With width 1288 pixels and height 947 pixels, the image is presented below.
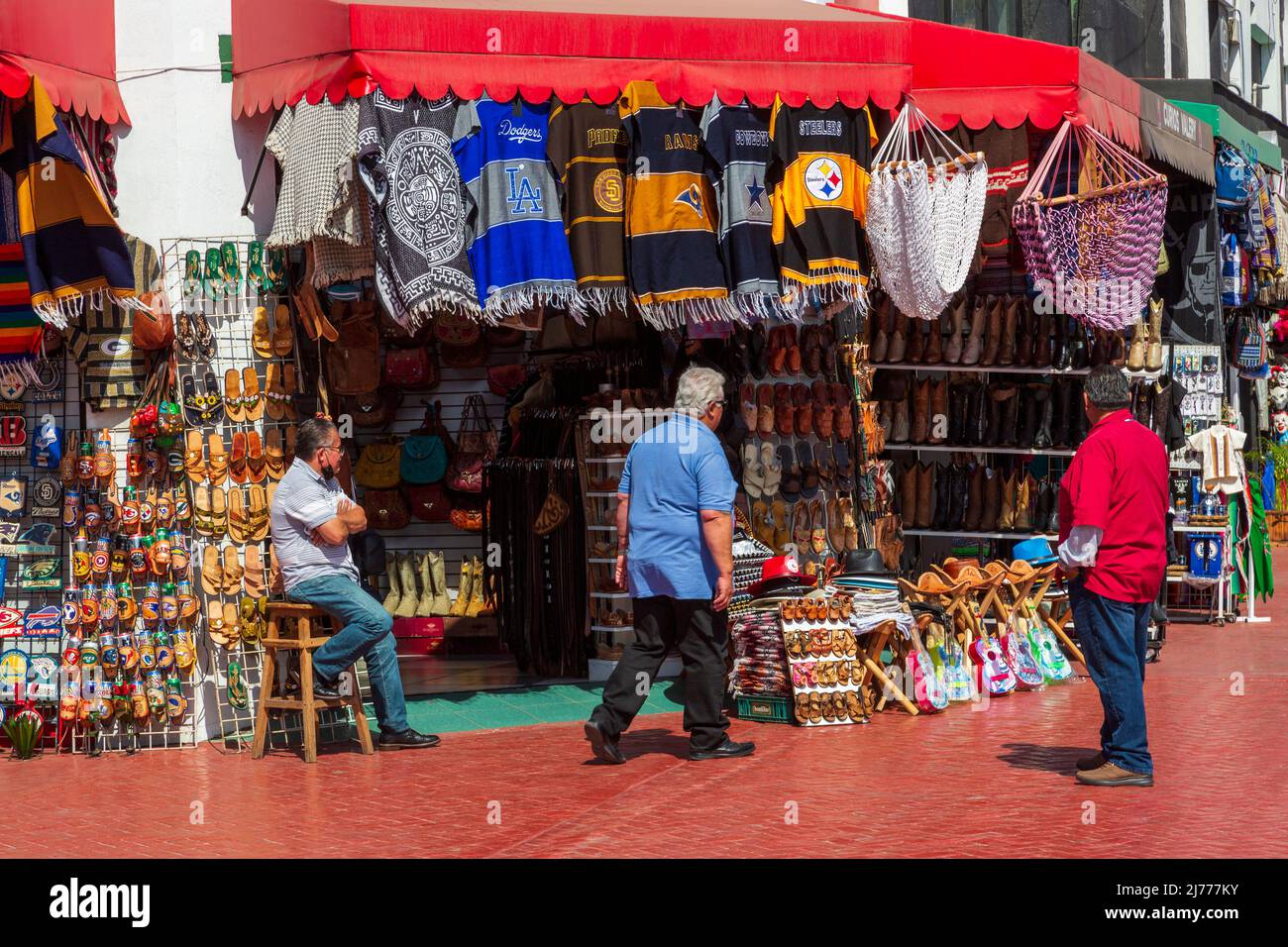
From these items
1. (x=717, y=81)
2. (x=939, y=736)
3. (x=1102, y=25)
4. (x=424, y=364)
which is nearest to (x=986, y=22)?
(x=1102, y=25)

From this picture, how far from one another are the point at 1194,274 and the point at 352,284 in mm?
8777

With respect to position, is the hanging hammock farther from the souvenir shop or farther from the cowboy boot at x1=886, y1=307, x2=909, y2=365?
the cowboy boot at x1=886, y1=307, x2=909, y2=365

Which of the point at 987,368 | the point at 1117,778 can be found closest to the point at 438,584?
the point at 987,368

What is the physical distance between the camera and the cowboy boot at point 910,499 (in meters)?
12.3

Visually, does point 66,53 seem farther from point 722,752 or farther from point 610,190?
point 722,752

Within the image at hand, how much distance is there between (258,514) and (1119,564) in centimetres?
469

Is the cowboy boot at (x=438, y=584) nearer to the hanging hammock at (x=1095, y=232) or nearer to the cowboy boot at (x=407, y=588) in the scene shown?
the cowboy boot at (x=407, y=588)

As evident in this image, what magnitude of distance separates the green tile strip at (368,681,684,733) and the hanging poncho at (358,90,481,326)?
255 cm

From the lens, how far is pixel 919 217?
9164 millimetres

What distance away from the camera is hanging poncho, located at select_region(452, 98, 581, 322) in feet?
28.3

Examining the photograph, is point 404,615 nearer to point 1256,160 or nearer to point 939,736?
point 939,736

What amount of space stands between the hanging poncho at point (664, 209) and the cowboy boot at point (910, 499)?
3948 mm

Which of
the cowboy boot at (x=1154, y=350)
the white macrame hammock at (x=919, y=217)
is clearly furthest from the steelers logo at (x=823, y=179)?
the cowboy boot at (x=1154, y=350)

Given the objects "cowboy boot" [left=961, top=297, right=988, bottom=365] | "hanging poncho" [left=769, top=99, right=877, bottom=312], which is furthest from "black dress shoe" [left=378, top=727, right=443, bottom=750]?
"cowboy boot" [left=961, top=297, right=988, bottom=365]
